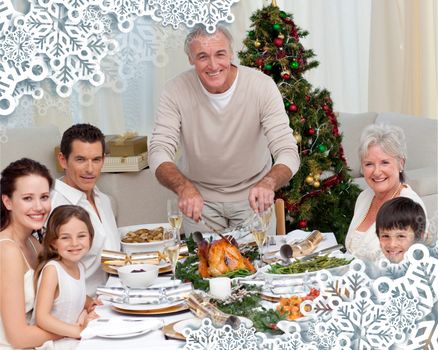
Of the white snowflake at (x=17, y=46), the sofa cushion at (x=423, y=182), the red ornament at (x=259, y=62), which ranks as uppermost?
the red ornament at (x=259, y=62)

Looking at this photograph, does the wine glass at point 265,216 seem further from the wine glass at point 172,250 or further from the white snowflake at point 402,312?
the white snowflake at point 402,312

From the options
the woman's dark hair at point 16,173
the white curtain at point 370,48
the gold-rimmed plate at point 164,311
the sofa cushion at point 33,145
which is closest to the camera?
the gold-rimmed plate at point 164,311

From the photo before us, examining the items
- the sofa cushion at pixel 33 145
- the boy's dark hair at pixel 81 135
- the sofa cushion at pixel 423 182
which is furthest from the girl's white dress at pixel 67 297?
the sofa cushion at pixel 423 182

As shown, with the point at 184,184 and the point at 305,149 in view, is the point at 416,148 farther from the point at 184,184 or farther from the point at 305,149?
the point at 184,184

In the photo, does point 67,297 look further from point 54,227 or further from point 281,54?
point 281,54

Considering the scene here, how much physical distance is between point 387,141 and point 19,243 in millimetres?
873

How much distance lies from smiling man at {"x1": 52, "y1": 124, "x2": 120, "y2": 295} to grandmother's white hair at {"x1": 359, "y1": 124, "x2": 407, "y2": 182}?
69 centimetres

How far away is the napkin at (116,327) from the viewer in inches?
53.6

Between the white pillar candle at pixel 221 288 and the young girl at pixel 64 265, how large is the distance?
0.28 meters

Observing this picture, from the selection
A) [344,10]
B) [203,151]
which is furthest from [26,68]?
[344,10]

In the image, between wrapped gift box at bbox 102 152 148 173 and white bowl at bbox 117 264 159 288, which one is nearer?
white bowl at bbox 117 264 159 288

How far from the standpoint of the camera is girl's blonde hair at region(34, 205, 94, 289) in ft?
5.41

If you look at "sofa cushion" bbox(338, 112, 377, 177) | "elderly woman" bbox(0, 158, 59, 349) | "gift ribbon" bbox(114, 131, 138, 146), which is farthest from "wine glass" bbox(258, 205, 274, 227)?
"sofa cushion" bbox(338, 112, 377, 177)

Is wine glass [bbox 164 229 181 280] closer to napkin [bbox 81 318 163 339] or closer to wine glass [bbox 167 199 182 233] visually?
wine glass [bbox 167 199 182 233]
